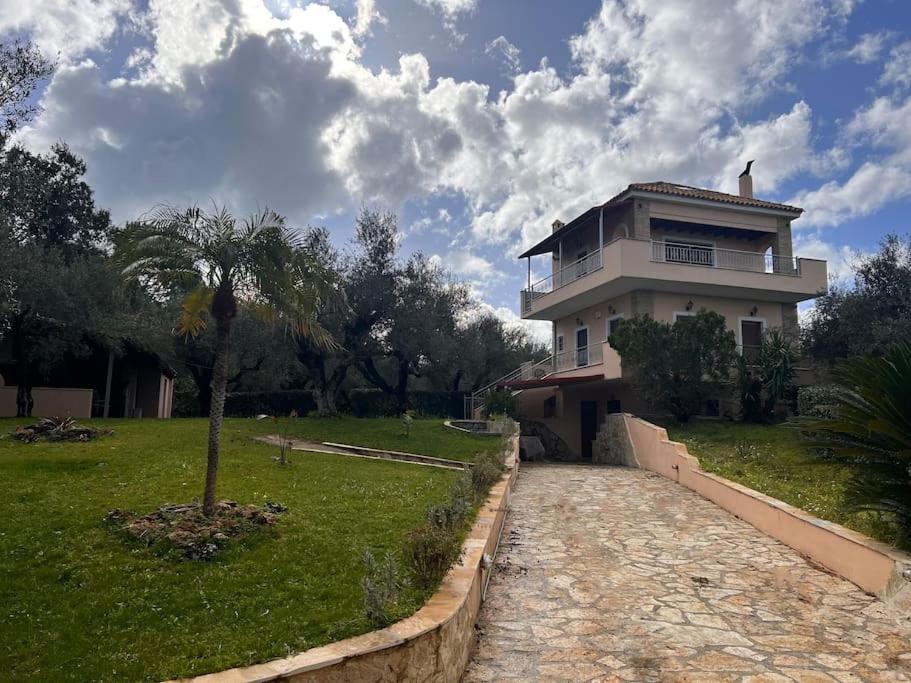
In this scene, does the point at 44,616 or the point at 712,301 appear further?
the point at 712,301

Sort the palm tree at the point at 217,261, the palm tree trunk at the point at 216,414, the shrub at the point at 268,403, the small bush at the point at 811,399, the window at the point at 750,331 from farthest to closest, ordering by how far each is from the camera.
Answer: the shrub at the point at 268,403 < the window at the point at 750,331 < the small bush at the point at 811,399 < the palm tree at the point at 217,261 < the palm tree trunk at the point at 216,414

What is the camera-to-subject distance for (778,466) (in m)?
12.0

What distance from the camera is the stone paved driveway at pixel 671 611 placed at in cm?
487

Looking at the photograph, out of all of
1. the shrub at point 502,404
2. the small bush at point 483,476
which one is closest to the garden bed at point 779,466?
the small bush at point 483,476

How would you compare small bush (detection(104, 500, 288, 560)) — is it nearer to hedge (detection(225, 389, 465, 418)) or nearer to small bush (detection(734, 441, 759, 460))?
small bush (detection(734, 441, 759, 460))

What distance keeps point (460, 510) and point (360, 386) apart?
26.8 meters

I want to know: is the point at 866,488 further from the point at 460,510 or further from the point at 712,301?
the point at 712,301

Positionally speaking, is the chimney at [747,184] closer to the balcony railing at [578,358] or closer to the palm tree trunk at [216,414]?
the balcony railing at [578,358]

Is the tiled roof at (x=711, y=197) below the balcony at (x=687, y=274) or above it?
above

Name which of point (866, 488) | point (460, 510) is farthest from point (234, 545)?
point (866, 488)

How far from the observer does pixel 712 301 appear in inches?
876

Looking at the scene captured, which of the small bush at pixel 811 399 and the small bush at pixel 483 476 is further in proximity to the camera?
the small bush at pixel 811 399

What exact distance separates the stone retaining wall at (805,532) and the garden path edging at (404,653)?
4050 millimetres

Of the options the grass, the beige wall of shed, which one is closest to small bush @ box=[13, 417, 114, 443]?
the grass
